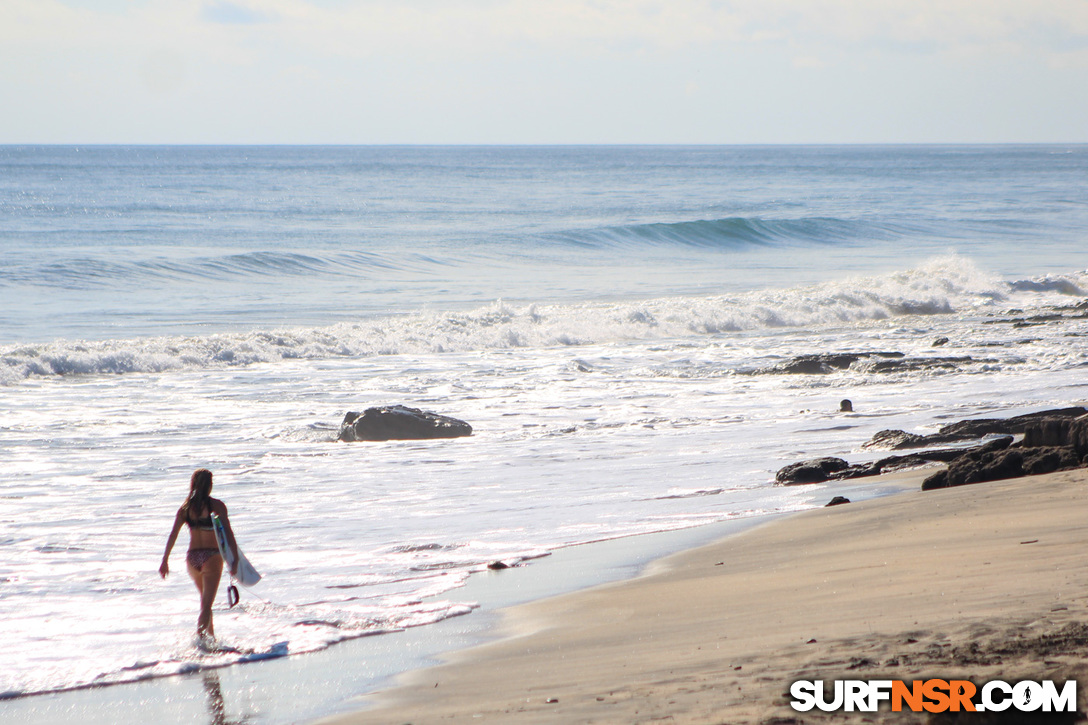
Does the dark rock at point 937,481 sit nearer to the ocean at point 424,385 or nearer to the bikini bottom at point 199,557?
the ocean at point 424,385

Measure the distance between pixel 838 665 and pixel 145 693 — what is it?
324cm

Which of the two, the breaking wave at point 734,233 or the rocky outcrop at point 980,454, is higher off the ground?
the breaking wave at point 734,233

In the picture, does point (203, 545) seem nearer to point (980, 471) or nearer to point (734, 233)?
point (980, 471)

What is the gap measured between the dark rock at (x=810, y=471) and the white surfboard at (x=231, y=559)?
17.0 ft

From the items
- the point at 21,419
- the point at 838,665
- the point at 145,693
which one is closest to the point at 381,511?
the point at 145,693

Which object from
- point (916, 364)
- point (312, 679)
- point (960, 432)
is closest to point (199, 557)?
point (312, 679)

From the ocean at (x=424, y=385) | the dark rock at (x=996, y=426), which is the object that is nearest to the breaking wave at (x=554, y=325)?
the ocean at (x=424, y=385)

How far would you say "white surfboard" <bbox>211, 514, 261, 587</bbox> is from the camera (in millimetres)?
6121

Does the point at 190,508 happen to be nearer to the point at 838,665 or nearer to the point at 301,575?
the point at 301,575

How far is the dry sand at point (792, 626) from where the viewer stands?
3.90 meters

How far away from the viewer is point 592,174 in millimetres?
96812

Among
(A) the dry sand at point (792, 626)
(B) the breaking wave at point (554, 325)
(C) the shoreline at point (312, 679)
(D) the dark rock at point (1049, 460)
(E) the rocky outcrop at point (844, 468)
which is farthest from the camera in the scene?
(B) the breaking wave at point (554, 325)

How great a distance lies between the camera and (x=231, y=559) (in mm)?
6117

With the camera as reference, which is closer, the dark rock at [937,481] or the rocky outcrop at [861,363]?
the dark rock at [937,481]
